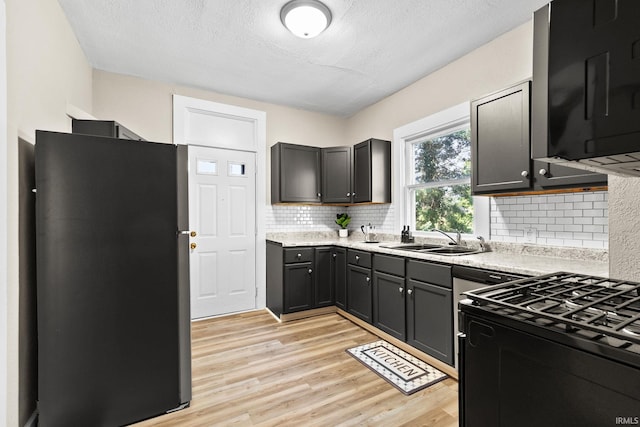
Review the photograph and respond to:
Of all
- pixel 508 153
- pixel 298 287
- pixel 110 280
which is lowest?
pixel 298 287

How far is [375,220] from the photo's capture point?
4.06 m

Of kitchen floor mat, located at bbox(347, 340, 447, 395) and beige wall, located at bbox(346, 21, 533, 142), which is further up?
beige wall, located at bbox(346, 21, 533, 142)

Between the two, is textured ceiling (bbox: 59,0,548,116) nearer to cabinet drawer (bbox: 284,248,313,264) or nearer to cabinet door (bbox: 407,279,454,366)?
cabinet drawer (bbox: 284,248,313,264)

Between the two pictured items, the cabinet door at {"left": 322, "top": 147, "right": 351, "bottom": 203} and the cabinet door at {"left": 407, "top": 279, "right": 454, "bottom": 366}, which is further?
the cabinet door at {"left": 322, "top": 147, "right": 351, "bottom": 203}

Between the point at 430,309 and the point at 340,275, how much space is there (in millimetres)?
1346

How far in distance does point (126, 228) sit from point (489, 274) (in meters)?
2.24

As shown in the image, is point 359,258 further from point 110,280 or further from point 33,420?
point 33,420

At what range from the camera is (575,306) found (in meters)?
0.81

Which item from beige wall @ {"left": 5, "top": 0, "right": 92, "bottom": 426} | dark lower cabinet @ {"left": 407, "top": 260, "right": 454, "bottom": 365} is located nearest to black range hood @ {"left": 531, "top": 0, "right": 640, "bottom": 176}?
dark lower cabinet @ {"left": 407, "top": 260, "right": 454, "bottom": 365}

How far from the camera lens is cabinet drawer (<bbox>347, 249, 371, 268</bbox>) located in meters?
3.09

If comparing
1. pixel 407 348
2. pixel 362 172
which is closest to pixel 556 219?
pixel 407 348

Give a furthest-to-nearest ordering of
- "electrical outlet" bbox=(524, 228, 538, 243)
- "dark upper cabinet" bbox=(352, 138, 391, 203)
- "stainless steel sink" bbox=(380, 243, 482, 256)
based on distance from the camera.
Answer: "dark upper cabinet" bbox=(352, 138, 391, 203) < "stainless steel sink" bbox=(380, 243, 482, 256) < "electrical outlet" bbox=(524, 228, 538, 243)

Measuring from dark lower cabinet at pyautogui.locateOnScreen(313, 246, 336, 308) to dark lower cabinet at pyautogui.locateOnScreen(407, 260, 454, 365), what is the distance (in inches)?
48.2

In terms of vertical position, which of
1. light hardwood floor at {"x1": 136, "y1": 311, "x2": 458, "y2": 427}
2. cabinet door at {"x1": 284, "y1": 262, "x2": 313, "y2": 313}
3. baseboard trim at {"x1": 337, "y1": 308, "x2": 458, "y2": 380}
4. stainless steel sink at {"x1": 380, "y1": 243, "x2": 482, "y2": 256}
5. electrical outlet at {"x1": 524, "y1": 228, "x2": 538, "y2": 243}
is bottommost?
light hardwood floor at {"x1": 136, "y1": 311, "x2": 458, "y2": 427}
